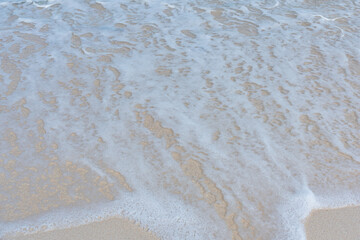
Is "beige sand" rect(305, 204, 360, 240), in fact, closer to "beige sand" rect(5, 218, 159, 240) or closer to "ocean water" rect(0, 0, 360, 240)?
"ocean water" rect(0, 0, 360, 240)

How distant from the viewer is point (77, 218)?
2195 mm

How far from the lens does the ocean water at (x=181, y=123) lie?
7.51 feet

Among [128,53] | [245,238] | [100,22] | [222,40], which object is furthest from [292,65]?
[100,22]

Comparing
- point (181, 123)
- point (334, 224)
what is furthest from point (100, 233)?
point (334, 224)

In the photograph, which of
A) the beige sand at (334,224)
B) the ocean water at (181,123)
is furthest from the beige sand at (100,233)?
the beige sand at (334,224)

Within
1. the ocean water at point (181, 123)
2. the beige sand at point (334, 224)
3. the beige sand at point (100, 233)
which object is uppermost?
the beige sand at point (334, 224)

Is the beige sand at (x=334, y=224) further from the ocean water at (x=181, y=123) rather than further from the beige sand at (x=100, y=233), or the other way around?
the beige sand at (x=100, y=233)

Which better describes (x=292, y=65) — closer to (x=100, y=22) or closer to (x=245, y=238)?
(x=245, y=238)

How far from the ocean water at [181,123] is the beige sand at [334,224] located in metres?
0.07

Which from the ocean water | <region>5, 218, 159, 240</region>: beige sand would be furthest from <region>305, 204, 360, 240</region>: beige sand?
<region>5, 218, 159, 240</region>: beige sand

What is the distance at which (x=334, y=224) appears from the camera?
85.3 inches

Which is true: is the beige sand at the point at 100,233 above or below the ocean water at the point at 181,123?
above

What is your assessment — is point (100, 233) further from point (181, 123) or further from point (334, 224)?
point (334, 224)

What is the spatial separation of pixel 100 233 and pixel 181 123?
1.23 m
